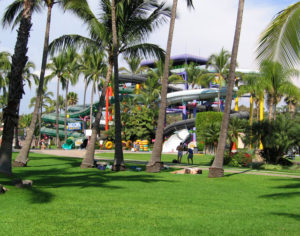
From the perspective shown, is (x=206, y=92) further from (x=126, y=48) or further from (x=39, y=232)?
(x=39, y=232)

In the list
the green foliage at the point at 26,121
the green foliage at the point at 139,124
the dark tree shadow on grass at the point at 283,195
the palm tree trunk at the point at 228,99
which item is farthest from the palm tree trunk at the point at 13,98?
the green foliage at the point at 26,121

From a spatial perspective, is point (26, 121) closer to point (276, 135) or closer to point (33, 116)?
point (33, 116)

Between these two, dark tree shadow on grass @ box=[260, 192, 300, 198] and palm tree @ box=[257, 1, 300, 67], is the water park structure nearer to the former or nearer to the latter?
dark tree shadow on grass @ box=[260, 192, 300, 198]

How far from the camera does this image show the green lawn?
6520 millimetres

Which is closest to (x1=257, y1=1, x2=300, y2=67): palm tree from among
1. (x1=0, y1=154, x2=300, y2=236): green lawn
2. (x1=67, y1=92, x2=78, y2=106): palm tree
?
(x1=0, y1=154, x2=300, y2=236): green lawn

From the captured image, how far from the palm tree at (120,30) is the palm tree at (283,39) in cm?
1234

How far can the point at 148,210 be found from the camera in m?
8.30

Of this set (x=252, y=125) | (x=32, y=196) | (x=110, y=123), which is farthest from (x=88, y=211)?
(x=110, y=123)

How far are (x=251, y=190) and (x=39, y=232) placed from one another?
807cm

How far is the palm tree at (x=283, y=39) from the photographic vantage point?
7.76 m

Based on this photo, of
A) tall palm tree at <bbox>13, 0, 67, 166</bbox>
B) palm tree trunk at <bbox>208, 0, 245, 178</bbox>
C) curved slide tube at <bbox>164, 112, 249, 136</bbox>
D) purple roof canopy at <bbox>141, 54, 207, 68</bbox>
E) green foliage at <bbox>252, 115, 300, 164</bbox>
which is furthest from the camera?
purple roof canopy at <bbox>141, 54, 207, 68</bbox>

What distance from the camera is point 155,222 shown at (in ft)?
23.3

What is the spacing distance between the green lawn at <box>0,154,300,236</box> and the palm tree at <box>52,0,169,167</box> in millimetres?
9520

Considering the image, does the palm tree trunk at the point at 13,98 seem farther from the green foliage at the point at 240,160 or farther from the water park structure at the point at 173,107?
the water park structure at the point at 173,107
